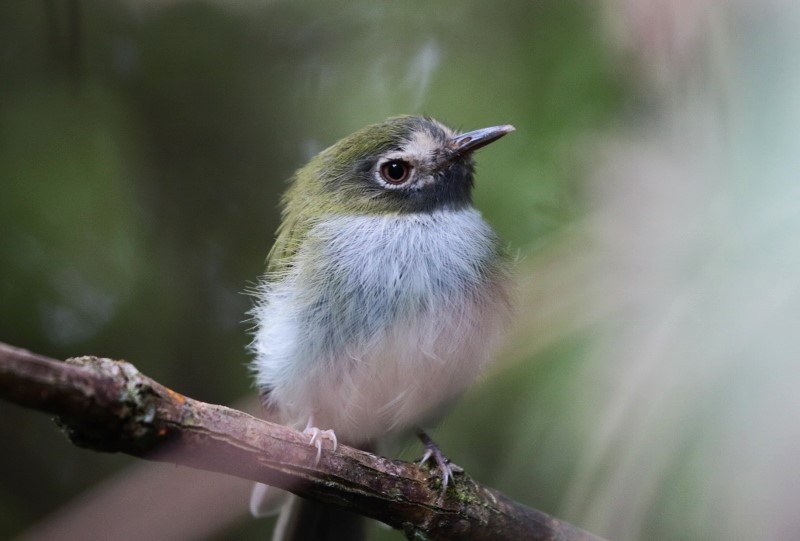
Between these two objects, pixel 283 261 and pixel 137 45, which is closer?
pixel 283 261

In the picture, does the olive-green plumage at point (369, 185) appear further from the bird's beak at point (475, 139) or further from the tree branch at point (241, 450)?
the tree branch at point (241, 450)

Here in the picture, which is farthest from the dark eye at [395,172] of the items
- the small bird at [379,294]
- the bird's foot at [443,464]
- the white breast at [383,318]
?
the bird's foot at [443,464]

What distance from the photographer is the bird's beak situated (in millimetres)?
3883

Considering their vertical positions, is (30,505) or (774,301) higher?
(774,301)

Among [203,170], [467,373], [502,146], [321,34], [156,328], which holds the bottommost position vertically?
[156,328]

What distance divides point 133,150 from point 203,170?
Result: 50cm

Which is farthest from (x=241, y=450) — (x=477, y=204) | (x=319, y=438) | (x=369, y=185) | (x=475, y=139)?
(x=477, y=204)

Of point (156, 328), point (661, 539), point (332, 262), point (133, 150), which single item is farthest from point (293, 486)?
point (133, 150)

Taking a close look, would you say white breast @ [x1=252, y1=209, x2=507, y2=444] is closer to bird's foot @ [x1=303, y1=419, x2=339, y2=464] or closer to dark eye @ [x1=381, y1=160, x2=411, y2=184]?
dark eye @ [x1=381, y1=160, x2=411, y2=184]

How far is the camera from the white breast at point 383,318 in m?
3.58

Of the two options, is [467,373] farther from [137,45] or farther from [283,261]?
[137,45]

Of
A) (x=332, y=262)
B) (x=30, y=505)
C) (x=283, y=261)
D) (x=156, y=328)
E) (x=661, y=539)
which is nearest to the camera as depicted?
(x=661, y=539)

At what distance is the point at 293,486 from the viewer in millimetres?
2773

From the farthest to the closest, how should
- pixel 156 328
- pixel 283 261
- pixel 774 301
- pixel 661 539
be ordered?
pixel 156 328 < pixel 283 261 < pixel 661 539 < pixel 774 301
